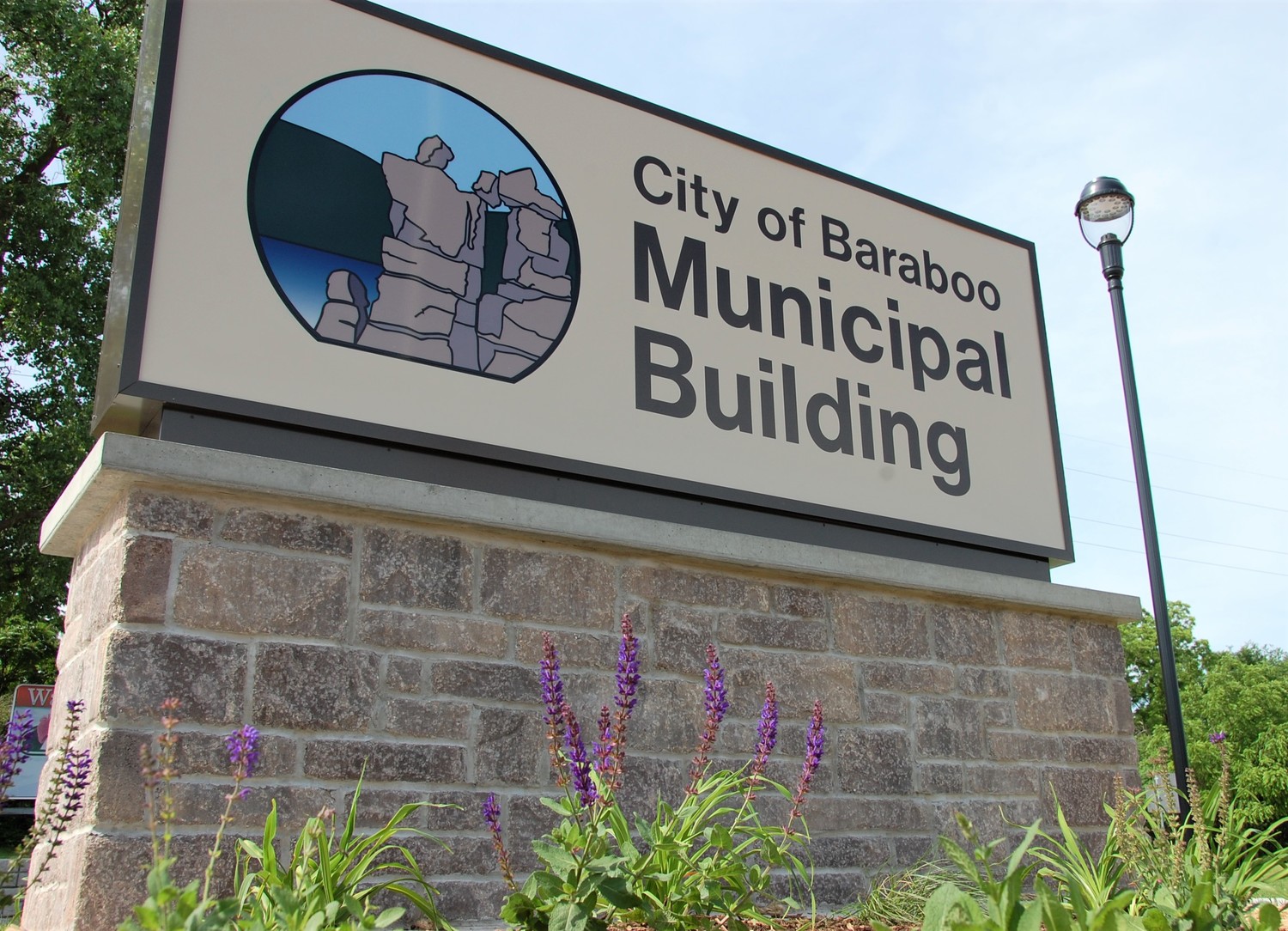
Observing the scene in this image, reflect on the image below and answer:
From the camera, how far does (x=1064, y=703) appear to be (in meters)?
5.75

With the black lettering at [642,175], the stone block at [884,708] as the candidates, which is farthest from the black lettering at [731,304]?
the stone block at [884,708]

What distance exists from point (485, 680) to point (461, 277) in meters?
1.74

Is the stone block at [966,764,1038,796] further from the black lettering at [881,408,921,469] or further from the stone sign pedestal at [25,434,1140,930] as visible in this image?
the black lettering at [881,408,921,469]

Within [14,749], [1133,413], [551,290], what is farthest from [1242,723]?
[14,749]

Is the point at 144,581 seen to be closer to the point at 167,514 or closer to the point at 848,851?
the point at 167,514

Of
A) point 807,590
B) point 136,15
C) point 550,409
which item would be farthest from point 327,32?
point 136,15

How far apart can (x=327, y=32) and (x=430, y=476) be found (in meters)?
2.02

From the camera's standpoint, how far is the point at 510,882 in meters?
3.27

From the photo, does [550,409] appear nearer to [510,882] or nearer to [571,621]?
[571,621]

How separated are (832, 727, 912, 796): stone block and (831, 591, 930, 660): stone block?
1.25 ft

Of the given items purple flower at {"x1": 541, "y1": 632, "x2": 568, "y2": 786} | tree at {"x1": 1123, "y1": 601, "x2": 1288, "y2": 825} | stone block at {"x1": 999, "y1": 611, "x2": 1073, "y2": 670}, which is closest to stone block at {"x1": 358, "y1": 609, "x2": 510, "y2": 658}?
purple flower at {"x1": 541, "y1": 632, "x2": 568, "y2": 786}

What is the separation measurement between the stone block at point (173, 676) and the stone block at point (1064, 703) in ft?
12.6

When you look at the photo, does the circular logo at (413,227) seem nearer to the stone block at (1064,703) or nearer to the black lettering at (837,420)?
the black lettering at (837,420)

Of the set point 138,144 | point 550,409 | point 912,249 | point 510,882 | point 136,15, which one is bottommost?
point 510,882
